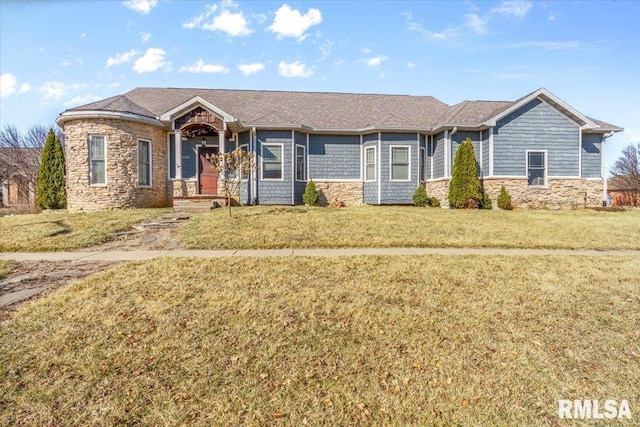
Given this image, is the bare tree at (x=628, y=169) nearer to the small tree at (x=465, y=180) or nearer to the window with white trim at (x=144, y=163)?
the small tree at (x=465, y=180)

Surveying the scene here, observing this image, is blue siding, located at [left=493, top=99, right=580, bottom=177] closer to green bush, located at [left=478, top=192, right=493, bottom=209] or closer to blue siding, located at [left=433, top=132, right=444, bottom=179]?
green bush, located at [left=478, top=192, right=493, bottom=209]

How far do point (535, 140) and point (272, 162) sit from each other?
12.3 meters

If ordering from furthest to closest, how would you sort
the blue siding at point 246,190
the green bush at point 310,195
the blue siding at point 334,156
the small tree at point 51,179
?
the blue siding at point 334,156
the green bush at point 310,195
the blue siding at point 246,190
the small tree at point 51,179

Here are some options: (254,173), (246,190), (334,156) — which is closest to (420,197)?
(334,156)

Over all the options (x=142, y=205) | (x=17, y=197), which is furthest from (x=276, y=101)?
(x=17, y=197)

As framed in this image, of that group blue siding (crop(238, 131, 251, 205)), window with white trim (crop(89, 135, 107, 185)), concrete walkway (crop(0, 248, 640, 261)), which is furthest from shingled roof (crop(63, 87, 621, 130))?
concrete walkway (crop(0, 248, 640, 261))

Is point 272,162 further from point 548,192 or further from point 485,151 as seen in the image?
point 548,192

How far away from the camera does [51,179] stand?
16047 mm

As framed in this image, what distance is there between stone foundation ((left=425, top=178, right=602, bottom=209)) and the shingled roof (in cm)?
287

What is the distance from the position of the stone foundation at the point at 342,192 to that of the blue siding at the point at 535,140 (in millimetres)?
6304

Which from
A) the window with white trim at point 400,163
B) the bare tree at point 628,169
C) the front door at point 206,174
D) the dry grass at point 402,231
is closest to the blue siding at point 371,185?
the window with white trim at point 400,163

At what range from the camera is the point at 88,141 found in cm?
1445

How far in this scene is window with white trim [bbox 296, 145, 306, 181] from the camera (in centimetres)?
1650

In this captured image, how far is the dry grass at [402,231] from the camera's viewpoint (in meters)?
8.27
